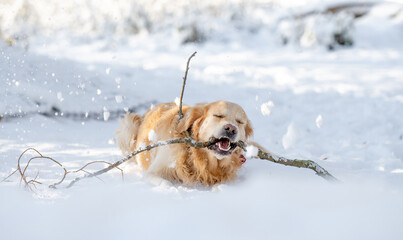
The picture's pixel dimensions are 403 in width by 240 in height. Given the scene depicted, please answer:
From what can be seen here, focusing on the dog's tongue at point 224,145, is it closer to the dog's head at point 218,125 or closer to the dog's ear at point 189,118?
the dog's head at point 218,125

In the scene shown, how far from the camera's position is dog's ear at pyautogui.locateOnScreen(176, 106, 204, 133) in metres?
3.15

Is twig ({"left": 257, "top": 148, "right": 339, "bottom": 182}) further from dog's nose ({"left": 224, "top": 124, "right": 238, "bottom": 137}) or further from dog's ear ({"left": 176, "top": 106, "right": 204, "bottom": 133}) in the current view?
dog's ear ({"left": 176, "top": 106, "right": 204, "bottom": 133})

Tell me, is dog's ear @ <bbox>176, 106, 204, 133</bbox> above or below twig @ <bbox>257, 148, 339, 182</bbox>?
above

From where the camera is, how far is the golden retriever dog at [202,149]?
2.97m

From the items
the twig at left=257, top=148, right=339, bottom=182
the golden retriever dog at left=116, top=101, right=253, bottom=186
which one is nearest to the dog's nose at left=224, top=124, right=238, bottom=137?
the golden retriever dog at left=116, top=101, right=253, bottom=186

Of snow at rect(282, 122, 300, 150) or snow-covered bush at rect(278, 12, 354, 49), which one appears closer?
snow at rect(282, 122, 300, 150)

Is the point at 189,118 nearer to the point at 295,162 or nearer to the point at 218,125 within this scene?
the point at 218,125

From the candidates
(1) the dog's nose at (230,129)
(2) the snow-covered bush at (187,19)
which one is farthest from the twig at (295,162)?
(2) the snow-covered bush at (187,19)

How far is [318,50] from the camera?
363 inches

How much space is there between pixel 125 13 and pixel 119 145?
8.24 m

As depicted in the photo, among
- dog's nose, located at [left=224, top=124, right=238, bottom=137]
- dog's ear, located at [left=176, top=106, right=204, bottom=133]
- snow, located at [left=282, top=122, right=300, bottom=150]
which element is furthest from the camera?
snow, located at [left=282, top=122, right=300, bottom=150]

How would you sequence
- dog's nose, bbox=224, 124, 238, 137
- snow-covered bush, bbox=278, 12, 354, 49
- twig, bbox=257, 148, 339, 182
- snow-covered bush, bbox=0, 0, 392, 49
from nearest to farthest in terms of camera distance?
twig, bbox=257, 148, 339, 182 → dog's nose, bbox=224, 124, 238, 137 → snow-covered bush, bbox=278, 12, 354, 49 → snow-covered bush, bbox=0, 0, 392, 49

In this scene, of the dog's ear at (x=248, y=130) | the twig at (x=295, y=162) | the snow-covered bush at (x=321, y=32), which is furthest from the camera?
the snow-covered bush at (x=321, y=32)

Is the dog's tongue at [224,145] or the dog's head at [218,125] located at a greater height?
the dog's head at [218,125]
